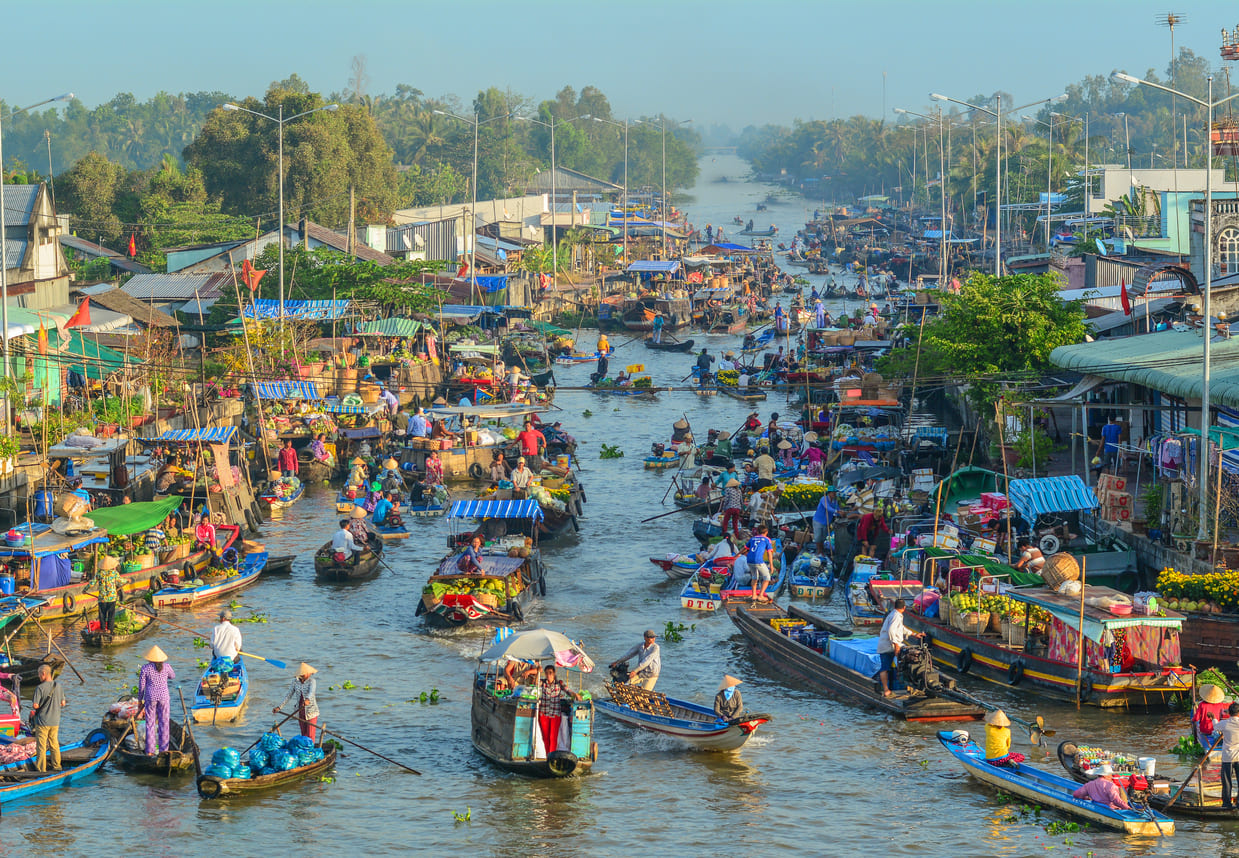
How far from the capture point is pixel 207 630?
2475 centimetres

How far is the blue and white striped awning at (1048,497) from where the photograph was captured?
24797 millimetres

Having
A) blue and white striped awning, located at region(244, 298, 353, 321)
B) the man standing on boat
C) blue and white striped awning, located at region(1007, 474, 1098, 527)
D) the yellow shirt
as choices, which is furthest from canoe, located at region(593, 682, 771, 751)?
blue and white striped awning, located at region(244, 298, 353, 321)

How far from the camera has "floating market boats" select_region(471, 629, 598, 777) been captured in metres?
17.7

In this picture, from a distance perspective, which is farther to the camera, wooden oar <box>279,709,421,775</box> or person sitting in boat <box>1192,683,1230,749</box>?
wooden oar <box>279,709,421,775</box>

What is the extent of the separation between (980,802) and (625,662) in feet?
17.6

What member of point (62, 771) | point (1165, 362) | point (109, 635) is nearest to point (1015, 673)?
point (1165, 362)

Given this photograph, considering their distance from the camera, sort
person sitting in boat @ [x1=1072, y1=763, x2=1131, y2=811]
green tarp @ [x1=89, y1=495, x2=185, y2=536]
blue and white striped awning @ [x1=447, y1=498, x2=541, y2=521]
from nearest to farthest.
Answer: person sitting in boat @ [x1=1072, y1=763, x2=1131, y2=811] → green tarp @ [x1=89, y1=495, x2=185, y2=536] → blue and white striped awning @ [x1=447, y1=498, x2=541, y2=521]

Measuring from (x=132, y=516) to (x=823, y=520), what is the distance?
525 inches

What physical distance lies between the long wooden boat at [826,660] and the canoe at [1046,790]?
1.52 meters

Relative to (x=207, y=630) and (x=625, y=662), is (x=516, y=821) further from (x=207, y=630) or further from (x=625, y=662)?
(x=207, y=630)

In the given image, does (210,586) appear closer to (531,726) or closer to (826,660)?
(531,726)

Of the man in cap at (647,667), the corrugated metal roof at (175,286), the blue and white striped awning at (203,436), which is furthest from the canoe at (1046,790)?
the corrugated metal roof at (175,286)

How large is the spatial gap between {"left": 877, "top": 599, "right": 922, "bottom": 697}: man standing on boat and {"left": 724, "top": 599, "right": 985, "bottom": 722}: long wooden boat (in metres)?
0.16

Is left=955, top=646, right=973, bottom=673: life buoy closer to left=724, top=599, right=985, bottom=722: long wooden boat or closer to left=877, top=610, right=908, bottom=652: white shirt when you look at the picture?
left=724, top=599, right=985, bottom=722: long wooden boat
